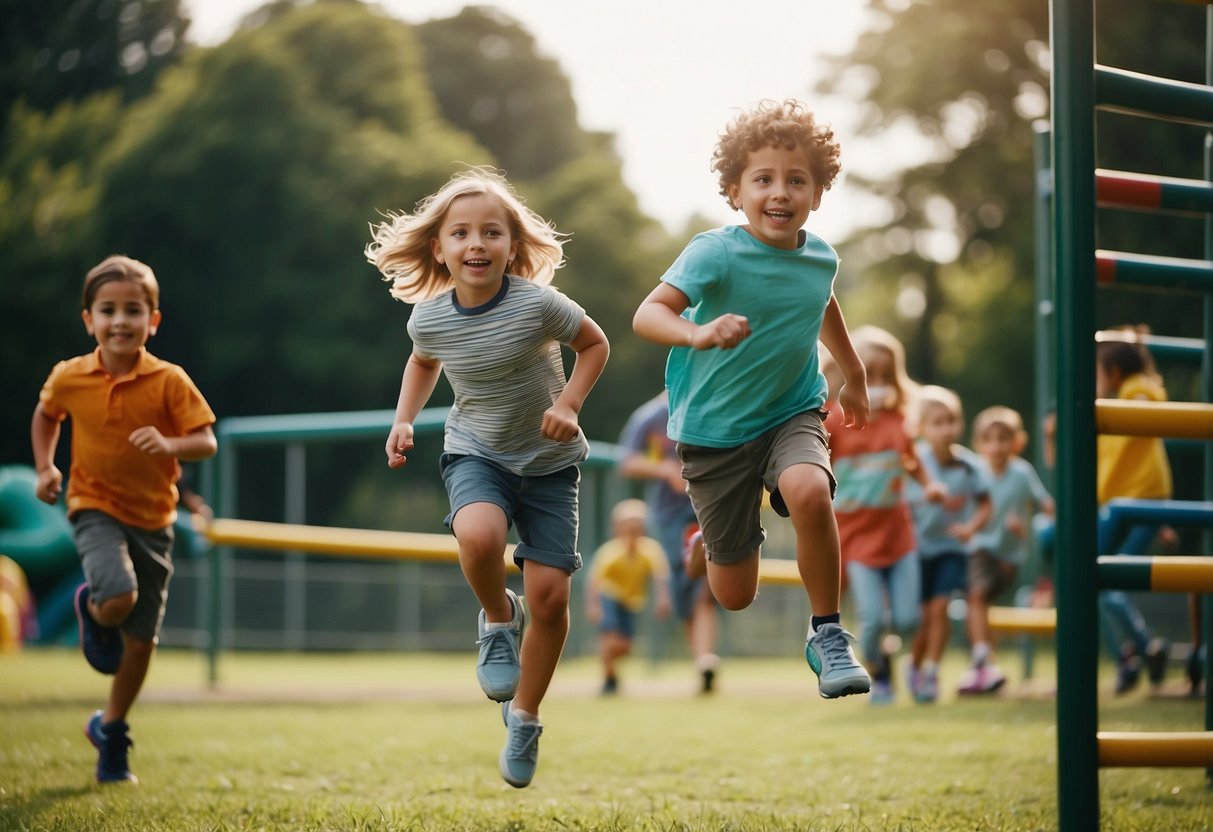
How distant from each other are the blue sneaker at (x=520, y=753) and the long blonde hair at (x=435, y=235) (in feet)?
4.40

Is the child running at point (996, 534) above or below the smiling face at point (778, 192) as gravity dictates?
below

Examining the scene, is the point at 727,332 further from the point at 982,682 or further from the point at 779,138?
the point at 982,682

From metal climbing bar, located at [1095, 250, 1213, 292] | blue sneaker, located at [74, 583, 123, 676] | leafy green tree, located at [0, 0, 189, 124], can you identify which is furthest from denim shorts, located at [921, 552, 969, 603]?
leafy green tree, located at [0, 0, 189, 124]

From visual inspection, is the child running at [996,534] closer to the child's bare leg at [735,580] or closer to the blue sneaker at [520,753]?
the child's bare leg at [735,580]

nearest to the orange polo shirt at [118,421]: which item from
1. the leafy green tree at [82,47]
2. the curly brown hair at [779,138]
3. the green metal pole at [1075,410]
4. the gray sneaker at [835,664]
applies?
the curly brown hair at [779,138]

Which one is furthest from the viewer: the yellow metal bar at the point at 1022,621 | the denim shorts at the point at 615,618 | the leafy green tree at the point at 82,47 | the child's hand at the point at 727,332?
the leafy green tree at the point at 82,47

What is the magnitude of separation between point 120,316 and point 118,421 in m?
0.37

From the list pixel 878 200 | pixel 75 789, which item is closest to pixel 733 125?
pixel 75 789

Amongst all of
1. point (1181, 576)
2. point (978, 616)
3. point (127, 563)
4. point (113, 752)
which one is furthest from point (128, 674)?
point (978, 616)

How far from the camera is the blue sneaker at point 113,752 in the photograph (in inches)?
196

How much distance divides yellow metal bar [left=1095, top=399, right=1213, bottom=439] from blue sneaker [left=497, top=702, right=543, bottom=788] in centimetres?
183

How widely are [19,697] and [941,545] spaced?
18.3ft

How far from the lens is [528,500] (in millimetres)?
4246

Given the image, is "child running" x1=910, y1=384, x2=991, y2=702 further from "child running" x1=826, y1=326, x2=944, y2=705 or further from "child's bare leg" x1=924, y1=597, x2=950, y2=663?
"child running" x1=826, y1=326, x2=944, y2=705
